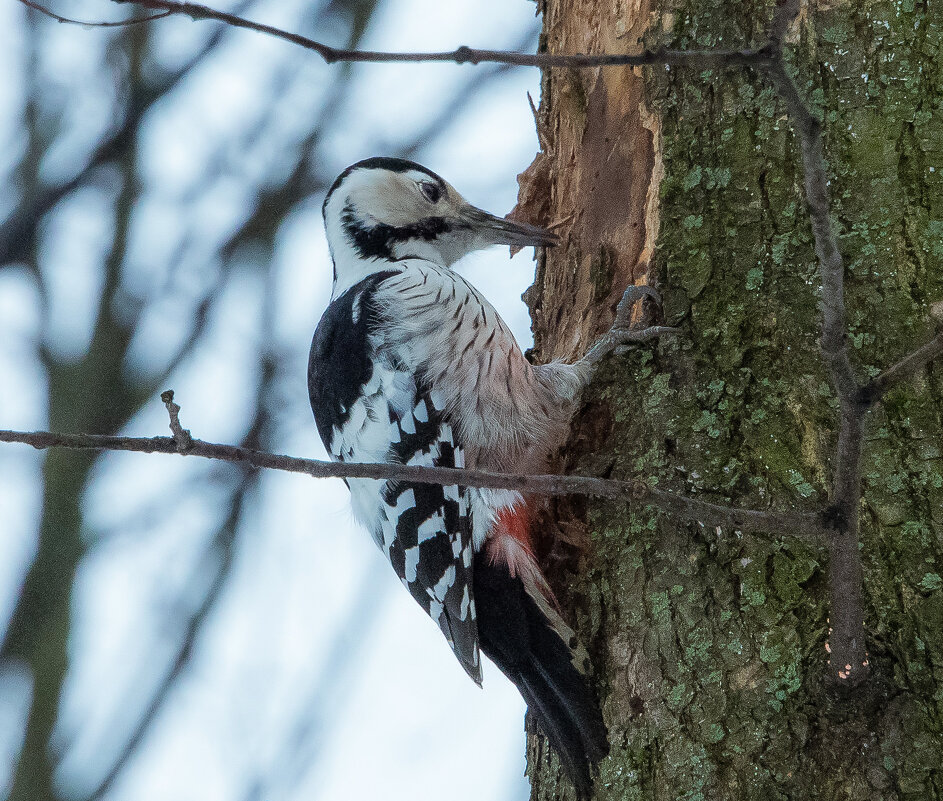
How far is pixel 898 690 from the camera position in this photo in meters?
1.66

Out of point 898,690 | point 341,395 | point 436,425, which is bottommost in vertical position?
point 898,690

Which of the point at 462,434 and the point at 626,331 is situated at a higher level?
the point at 462,434

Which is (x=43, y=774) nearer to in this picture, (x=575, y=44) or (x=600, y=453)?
(x=600, y=453)

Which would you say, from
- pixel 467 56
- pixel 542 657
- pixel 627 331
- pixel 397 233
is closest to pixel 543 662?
pixel 542 657

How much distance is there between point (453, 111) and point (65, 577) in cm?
343

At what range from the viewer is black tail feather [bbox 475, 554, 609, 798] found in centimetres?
205

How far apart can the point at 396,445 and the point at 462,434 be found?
0.18 meters

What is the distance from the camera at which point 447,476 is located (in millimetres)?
1461

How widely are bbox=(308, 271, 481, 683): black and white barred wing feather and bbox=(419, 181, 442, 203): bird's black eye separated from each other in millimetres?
412

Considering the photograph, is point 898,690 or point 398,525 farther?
point 398,525

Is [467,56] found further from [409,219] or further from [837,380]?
[409,219]

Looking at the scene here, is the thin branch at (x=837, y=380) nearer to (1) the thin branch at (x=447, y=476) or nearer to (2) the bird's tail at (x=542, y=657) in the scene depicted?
(1) the thin branch at (x=447, y=476)

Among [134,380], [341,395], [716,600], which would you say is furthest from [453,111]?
[716,600]

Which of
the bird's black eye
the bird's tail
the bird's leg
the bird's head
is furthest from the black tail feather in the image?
the bird's black eye
